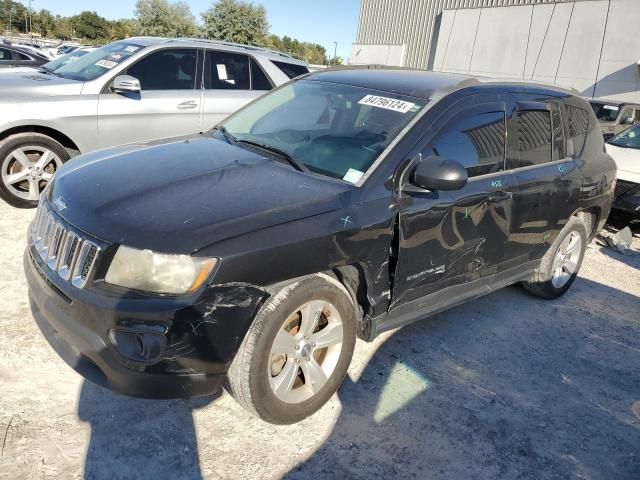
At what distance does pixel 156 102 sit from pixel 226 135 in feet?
7.89

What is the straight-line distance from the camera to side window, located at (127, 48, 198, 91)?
18.3ft

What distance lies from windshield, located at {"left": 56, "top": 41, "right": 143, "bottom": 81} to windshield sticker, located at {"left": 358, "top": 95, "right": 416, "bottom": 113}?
11.2 feet

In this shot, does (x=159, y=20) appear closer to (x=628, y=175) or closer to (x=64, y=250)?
(x=628, y=175)

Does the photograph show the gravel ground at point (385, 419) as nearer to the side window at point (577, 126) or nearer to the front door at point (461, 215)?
the front door at point (461, 215)

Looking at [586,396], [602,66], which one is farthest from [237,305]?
[602,66]

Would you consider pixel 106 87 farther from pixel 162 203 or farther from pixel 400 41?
pixel 400 41

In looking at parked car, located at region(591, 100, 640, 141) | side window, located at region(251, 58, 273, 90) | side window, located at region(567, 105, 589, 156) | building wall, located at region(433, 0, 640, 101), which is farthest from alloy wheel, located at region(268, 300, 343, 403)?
building wall, located at region(433, 0, 640, 101)

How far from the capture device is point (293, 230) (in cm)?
238

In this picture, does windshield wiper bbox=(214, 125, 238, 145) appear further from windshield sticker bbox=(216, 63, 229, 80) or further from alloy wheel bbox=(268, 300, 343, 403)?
windshield sticker bbox=(216, 63, 229, 80)

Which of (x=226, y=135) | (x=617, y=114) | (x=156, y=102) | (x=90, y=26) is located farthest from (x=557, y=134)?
(x=90, y=26)

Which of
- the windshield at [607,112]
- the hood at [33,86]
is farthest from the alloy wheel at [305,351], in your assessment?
the windshield at [607,112]

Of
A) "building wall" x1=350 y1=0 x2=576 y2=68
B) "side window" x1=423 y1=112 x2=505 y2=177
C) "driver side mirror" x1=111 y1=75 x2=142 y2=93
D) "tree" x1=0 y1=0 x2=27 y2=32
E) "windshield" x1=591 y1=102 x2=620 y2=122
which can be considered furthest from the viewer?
"tree" x1=0 y1=0 x2=27 y2=32

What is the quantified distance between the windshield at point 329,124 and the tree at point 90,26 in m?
76.0

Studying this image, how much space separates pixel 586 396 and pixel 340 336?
180 centimetres
